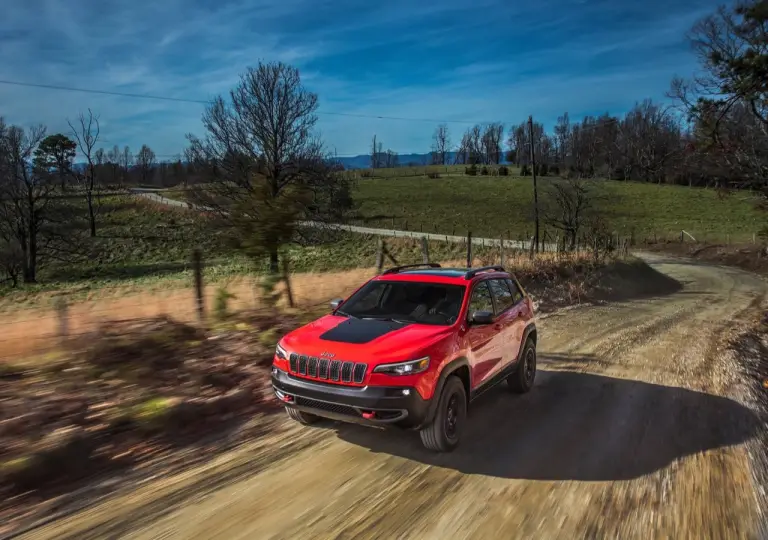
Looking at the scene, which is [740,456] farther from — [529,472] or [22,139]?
[22,139]

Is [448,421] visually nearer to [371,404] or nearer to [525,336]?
[371,404]

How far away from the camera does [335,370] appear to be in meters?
4.74

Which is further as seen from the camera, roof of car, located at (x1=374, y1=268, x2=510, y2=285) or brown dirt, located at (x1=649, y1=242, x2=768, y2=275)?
brown dirt, located at (x1=649, y1=242, x2=768, y2=275)

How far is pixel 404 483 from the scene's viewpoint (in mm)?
4504

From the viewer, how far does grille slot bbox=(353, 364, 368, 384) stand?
4.62m

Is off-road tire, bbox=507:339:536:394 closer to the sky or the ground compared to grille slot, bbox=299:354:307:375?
closer to the ground

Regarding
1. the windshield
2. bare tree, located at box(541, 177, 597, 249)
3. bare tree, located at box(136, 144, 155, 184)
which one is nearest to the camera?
the windshield

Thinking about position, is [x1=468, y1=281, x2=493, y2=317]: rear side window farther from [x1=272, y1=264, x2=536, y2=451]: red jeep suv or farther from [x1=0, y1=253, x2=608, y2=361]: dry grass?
[x1=0, y1=253, x2=608, y2=361]: dry grass

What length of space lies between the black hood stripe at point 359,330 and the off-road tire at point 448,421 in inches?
31.2

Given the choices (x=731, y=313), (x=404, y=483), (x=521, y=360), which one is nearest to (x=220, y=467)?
(x=404, y=483)

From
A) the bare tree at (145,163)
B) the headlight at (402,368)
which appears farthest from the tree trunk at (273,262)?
the bare tree at (145,163)

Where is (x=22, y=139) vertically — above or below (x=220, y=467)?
above

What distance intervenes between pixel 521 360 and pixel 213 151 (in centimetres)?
2254

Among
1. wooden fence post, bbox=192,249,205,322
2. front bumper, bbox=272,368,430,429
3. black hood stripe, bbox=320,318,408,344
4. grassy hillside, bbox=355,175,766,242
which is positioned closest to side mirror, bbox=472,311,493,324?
black hood stripe, bbox=320,318,408,344
